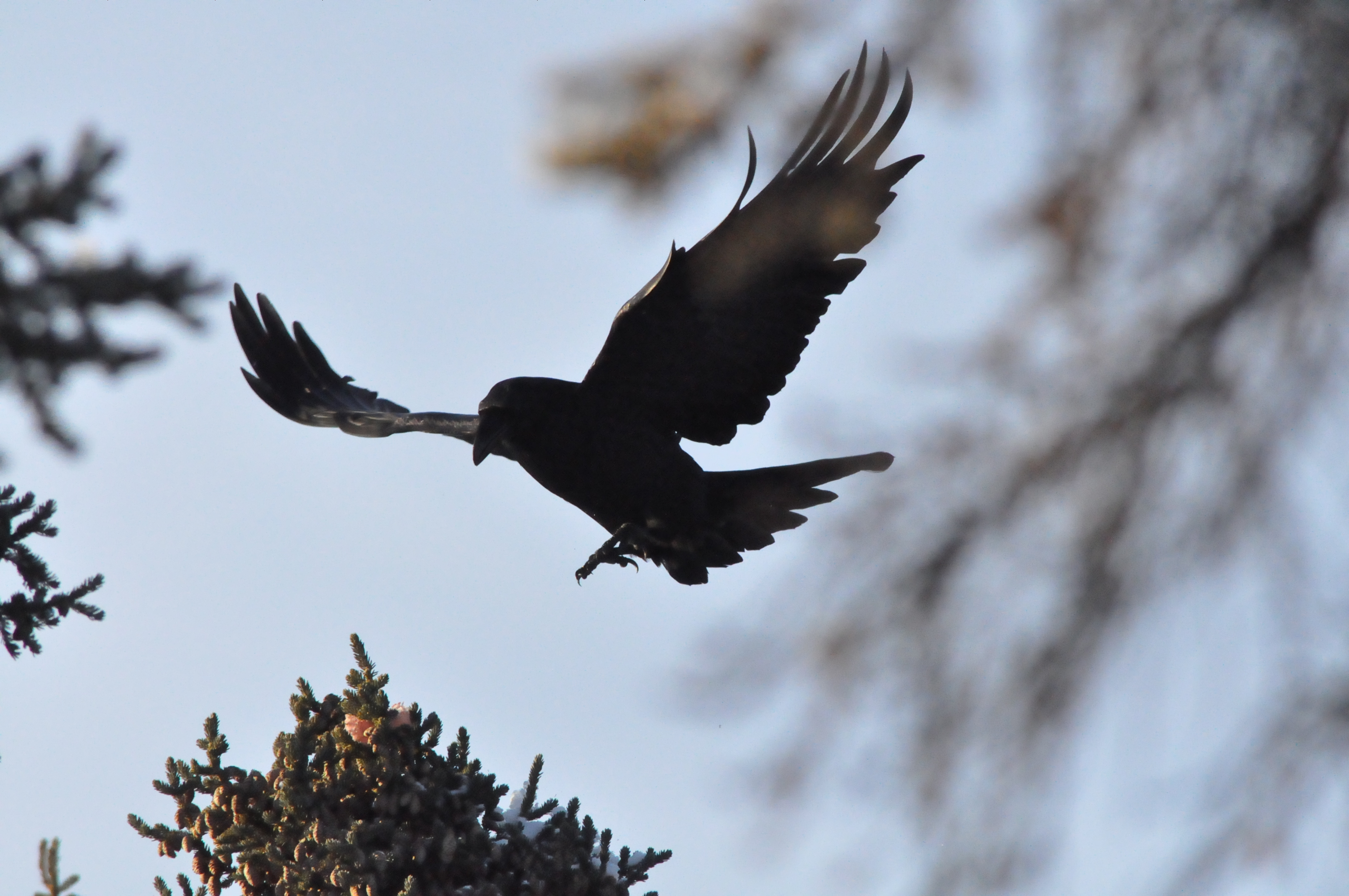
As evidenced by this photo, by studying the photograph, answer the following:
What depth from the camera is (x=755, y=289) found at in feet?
14.8

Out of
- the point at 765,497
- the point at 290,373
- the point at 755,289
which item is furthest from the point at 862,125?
the point at 290,373

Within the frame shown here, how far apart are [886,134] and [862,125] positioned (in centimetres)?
9

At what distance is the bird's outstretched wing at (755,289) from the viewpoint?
4262mm

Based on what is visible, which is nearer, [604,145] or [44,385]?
[44,385]

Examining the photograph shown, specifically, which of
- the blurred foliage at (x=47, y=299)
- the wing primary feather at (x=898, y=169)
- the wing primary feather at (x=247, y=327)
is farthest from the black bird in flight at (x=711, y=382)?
the blurred foliage at (x=47, y=299)

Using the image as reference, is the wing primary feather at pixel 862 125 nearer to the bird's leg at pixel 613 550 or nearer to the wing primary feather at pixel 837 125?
the wing primary feather at pixel 837 125

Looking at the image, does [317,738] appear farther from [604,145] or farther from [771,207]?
[771,207]

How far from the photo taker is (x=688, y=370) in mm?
4605

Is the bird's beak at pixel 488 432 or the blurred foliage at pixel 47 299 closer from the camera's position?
the blurred foliage at pixel 47 299

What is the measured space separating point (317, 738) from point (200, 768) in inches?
13.0

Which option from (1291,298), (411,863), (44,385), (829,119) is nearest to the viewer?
(44,385)

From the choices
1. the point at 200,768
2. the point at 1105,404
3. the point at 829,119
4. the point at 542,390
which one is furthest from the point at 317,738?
the point at 829,119

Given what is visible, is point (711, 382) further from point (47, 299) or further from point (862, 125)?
point (47, 299)

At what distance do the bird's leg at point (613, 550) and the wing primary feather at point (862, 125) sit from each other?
1.60m
